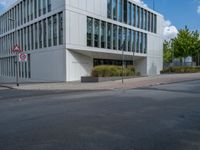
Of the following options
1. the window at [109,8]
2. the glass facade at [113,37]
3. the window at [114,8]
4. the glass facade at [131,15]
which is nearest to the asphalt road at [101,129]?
the glass facade at [113,37]

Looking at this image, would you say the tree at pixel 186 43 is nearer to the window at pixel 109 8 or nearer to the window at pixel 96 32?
the window at pixel 109 8

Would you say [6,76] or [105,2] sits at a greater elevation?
[105,2]

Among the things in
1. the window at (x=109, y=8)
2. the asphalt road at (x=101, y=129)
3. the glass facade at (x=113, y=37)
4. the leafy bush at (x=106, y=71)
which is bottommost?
the asphalt road at (x=101, y=129)

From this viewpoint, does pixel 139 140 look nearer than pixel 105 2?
Yes

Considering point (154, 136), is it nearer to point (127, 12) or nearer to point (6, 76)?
point (127, 12)

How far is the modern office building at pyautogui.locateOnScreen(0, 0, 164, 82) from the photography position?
92.2 feet

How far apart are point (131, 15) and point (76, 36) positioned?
46.1 feet

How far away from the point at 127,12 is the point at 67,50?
14.9 metres

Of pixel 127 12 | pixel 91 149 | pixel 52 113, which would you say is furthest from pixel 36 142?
pixel 127 12

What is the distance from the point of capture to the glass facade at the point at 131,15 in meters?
34.6

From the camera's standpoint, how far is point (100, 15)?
31859 mm

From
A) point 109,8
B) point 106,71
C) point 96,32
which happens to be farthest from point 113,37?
point 106,71

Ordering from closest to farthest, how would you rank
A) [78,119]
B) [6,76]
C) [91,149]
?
[91,149] → [78,119] → [6,76]

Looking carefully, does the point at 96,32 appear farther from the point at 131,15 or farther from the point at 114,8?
the point at 131,15
